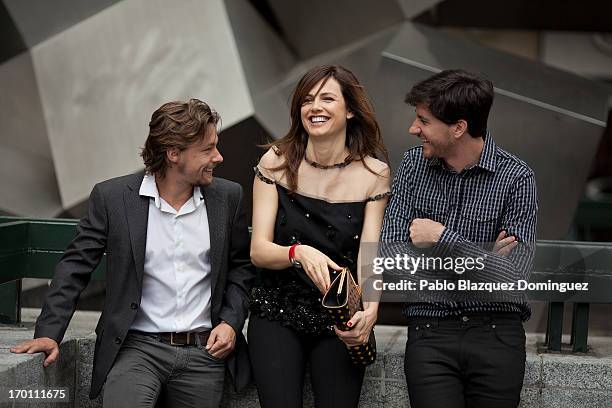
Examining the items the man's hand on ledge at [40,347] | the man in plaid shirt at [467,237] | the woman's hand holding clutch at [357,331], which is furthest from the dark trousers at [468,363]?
the man's hand on ledge at [40,347]

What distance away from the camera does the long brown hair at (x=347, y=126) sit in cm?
429

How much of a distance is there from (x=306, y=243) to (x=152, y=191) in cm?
67

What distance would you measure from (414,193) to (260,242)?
656 mm

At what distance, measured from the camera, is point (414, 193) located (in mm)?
4191

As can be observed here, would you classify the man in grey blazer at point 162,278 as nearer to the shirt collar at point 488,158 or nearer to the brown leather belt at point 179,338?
the brown leather belt at point 179,338

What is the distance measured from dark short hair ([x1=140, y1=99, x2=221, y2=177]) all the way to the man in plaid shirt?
0.84 m

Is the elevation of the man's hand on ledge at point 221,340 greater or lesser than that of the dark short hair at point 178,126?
lesser

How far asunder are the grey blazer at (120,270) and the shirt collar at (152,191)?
0.02 m

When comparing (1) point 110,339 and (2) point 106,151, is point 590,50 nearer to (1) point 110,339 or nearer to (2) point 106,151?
(2) point 106,151

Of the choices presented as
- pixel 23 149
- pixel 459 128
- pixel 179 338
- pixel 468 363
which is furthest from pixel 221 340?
pixel 23 149

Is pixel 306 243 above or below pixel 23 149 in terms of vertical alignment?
below

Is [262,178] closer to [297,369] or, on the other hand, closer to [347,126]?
[347,126]

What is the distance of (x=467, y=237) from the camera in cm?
411

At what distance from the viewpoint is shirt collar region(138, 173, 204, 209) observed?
14.0 ft
